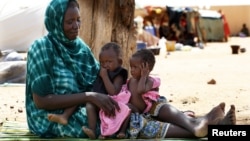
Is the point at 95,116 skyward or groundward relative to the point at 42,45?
groundward

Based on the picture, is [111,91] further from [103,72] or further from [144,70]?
[144,70]

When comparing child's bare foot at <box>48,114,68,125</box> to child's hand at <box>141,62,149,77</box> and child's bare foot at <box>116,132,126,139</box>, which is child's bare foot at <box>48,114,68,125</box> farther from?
child's hand at <box>141,62,149,77</box>

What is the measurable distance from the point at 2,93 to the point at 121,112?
419 cm

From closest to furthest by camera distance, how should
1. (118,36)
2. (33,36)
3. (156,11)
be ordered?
(118,36) < (33,36) < (156,11)

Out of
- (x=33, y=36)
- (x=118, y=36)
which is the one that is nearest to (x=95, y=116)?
(x=118, y=36)

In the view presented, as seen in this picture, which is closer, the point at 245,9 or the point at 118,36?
the point at 118,36

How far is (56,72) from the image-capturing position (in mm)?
3893

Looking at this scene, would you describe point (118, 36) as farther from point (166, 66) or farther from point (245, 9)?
point (245, 9)

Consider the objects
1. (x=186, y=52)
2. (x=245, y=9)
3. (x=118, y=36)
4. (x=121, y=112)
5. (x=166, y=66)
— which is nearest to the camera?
(x=121, y=112)

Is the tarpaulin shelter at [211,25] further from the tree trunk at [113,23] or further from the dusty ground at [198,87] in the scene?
the tree trunk at [113,23]

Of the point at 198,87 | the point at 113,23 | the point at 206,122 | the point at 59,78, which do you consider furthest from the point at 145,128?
the point at 198,87

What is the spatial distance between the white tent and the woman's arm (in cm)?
1049

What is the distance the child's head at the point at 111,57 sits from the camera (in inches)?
154

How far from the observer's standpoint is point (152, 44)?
1680cm
